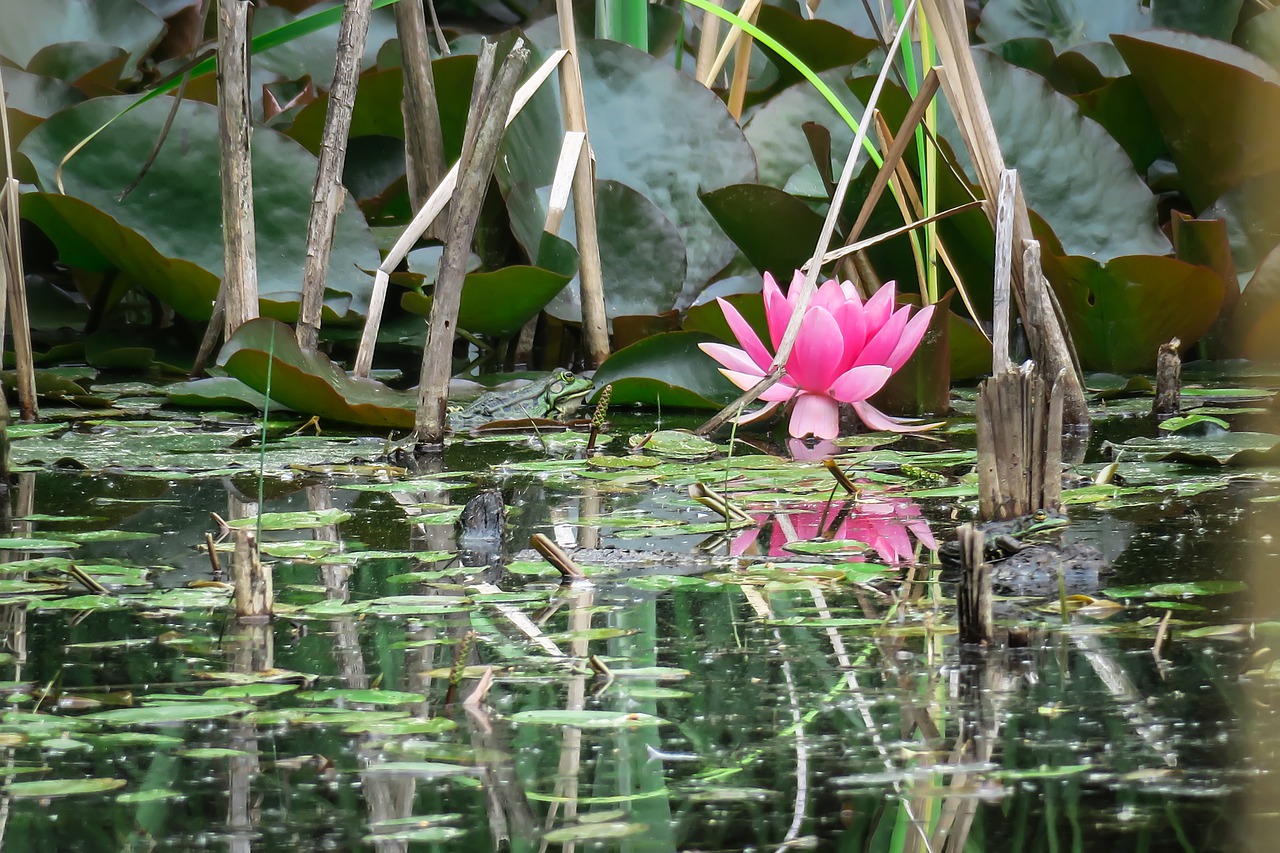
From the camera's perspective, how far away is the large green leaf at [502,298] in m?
2.18

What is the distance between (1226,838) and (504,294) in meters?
1.80

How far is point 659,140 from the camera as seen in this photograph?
2650 mm

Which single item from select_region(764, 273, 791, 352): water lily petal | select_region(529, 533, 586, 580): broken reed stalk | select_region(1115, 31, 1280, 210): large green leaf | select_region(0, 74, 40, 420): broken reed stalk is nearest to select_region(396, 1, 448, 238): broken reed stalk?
select_region(0, 74, 40, 420): broken reed stalk

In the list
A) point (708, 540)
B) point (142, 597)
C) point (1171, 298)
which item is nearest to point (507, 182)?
point (1171, 298)

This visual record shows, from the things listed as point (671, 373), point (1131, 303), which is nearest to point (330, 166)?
point (671, 373)

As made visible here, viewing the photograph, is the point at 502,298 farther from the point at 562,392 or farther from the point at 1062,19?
the point at 1062,19

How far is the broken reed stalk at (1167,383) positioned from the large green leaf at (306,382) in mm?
1127

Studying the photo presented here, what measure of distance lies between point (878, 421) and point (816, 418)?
9 centimetres

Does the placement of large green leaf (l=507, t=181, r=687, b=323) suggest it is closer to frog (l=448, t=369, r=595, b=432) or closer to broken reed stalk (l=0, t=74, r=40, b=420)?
frog (l=448, t=369, r=595, b=432)

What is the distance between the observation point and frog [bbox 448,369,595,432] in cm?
211

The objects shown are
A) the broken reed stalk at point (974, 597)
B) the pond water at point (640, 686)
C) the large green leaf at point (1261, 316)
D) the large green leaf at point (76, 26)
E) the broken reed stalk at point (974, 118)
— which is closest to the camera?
the pond water at point (640, 686)

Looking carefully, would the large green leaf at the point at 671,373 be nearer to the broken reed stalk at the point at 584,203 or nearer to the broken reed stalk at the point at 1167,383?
the broken reed stalk at the point at 584,203

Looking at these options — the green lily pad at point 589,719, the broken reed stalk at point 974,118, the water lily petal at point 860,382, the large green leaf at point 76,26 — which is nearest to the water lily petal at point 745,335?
the water lily petal at point 860,382

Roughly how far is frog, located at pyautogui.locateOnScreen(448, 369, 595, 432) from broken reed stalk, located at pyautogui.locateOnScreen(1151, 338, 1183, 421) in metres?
0.88
